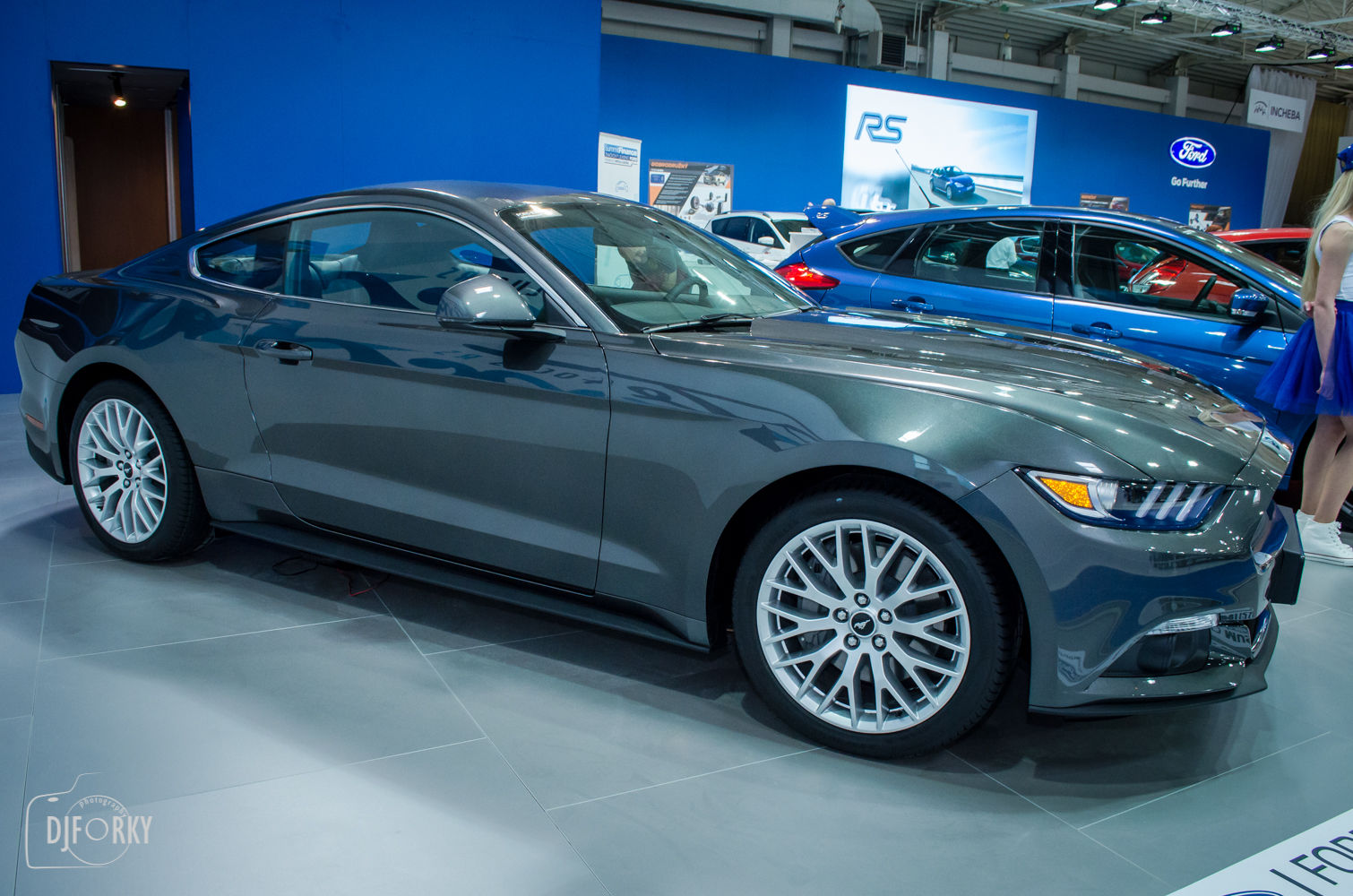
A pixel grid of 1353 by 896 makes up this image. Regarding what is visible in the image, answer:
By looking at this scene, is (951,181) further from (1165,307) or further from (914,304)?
(1165,307)

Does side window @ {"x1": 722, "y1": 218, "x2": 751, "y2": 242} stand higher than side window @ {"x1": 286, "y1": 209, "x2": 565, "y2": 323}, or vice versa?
side window @ {"x1": 722, "y1": 218, "x2": 751, "y2": 242}

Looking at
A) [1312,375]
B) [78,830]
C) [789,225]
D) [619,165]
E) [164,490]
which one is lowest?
[78,830]

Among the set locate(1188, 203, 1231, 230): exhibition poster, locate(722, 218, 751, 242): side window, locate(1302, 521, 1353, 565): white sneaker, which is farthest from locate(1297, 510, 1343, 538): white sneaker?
locate(1188, 203, 1231, 230): exhibition poster

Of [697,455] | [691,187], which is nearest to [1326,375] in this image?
Result: [697,455]

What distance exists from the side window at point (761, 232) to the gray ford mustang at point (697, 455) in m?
8.69

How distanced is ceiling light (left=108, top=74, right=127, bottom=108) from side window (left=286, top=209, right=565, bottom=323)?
17.5ft

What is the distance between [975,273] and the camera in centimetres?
478

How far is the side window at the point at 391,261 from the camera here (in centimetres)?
268

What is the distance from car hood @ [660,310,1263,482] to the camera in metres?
2.05

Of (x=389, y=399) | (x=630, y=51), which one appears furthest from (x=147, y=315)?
(x=630, y=51)

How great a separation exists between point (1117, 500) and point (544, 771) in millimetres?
1348

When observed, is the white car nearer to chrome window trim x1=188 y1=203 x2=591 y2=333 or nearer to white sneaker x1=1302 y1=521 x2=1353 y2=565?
white sneaker x1=1302 y1=521 x2=1353 y2=565

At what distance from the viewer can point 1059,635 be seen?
6.61 feet

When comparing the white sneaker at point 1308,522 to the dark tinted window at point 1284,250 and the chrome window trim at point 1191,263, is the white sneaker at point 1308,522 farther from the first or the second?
the dark tinted window at point 1284,250
